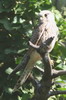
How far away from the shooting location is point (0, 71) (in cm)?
251

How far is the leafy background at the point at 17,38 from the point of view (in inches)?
95.2

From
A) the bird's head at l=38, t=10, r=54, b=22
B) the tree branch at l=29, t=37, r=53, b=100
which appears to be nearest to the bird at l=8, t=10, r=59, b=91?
the bird's head at l=38, t=10, r=54, b=22

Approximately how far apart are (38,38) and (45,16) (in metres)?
0.27

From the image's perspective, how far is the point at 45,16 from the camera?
8.00 ft

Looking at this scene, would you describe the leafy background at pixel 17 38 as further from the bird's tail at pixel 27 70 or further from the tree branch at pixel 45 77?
the tree branch at pixel 45 77

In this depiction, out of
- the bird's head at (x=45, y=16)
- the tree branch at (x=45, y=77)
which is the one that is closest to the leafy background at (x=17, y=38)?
the bird's head at (x=45, y=16)

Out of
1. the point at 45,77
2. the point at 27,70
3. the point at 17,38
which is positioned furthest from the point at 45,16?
the point at 45,77

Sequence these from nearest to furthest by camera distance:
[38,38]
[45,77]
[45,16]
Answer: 1. [45,77]
2. [38,38]
3. [45,16]

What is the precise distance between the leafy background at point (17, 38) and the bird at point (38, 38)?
0.09 meters

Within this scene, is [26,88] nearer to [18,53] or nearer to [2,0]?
[18,53]

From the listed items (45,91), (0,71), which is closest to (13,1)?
(0,71)

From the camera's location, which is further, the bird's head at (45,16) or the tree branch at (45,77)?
the bird's head at (45,16)

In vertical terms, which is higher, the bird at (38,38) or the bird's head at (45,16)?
the bird's head at (45,16)

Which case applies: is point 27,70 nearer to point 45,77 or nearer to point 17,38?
point 45,77
